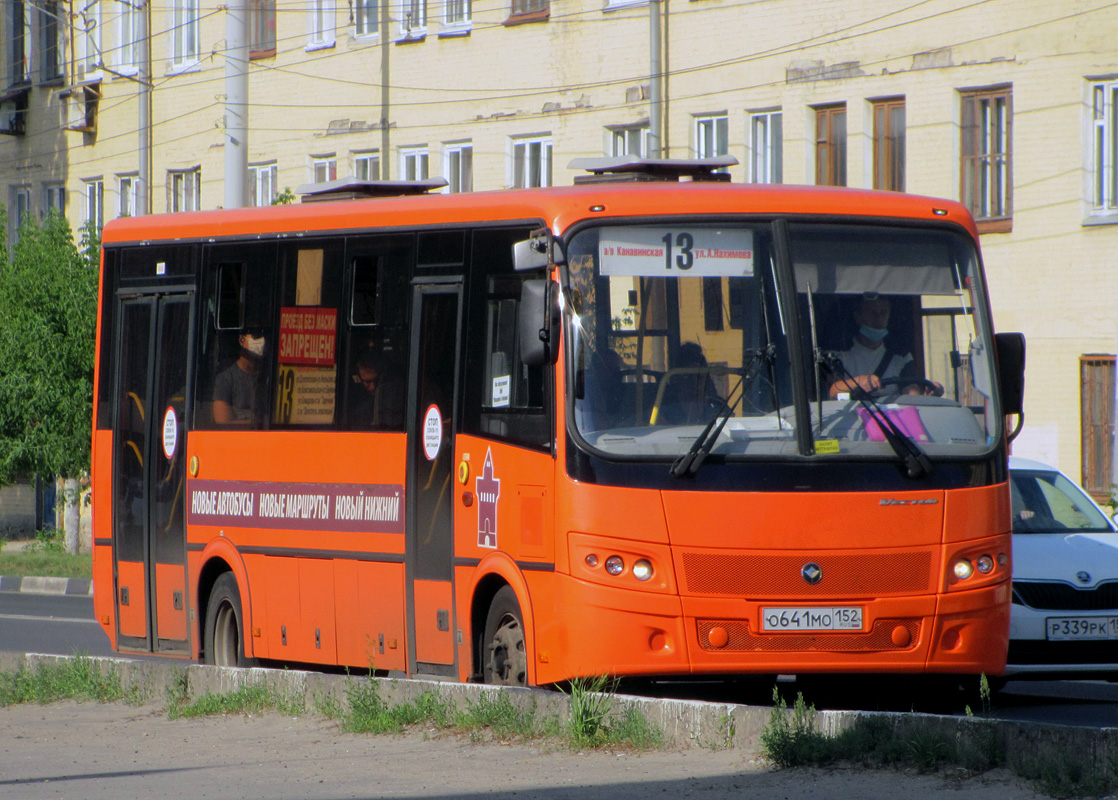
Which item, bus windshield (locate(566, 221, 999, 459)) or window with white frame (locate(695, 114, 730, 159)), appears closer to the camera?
bus windshield (locate(566, 221, 999, 459))

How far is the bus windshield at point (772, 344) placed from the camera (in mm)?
9742

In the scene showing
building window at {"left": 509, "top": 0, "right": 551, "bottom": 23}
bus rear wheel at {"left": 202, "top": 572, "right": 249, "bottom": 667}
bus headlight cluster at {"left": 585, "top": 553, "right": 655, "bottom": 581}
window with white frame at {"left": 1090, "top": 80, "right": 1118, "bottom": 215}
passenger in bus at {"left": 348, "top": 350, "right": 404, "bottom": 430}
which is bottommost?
bus rear wheel at {"left": 202, "top": 572, "right": 249, "bottom": 667}

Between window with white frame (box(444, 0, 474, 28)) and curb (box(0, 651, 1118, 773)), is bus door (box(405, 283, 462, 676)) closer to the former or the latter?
curb (box(0, 651, 1118, 773))

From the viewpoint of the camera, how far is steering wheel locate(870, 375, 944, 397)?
9938 mm

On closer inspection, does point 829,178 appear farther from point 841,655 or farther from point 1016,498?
point 841,655

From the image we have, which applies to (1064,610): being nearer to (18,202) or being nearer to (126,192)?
(126,192)

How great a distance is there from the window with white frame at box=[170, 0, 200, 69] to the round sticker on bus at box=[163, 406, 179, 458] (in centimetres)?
2381

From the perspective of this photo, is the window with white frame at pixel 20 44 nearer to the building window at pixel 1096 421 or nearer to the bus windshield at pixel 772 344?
the building window at pixel 1096 421

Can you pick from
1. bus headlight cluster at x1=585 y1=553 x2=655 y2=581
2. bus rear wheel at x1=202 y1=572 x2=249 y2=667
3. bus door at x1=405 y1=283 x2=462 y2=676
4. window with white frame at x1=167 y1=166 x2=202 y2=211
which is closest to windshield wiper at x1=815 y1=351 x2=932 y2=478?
bus headlight cluster at x1=585 y1=553 x2=655 y2=581

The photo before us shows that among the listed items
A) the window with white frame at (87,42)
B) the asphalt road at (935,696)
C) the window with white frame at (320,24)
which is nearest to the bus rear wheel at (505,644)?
the asphalt road at (935,696)

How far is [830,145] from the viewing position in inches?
1044

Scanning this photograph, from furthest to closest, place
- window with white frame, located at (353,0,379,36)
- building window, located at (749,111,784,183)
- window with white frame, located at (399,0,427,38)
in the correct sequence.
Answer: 1. window with white frame, located at (353,0,379,36)
2. window with white frame, located at (399,0,427,38)
3. building window, located at (749,111,784,183)

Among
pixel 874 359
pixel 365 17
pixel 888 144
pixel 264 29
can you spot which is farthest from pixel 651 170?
pixel 264 29

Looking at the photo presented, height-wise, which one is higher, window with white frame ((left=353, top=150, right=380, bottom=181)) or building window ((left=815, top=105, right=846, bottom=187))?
window with white frame ((left=353, top=150, right=380, bottom=181))
